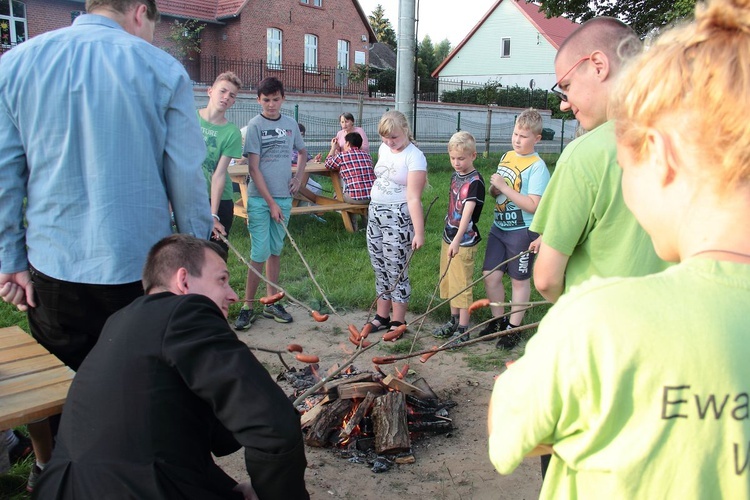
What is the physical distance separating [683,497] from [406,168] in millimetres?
4227

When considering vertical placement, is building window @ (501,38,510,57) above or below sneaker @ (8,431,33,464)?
above

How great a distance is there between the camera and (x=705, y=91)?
976 mm

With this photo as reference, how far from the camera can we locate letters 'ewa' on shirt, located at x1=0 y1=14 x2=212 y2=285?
2.57 metres

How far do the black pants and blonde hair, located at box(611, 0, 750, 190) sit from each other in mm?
2260

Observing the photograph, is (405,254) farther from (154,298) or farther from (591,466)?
(591,466)

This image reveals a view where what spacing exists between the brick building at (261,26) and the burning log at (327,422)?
21.8m

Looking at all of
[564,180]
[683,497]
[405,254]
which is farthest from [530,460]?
[683,497]

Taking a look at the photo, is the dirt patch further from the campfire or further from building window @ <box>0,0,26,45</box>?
building window @ <box>0,0,26,45</box>

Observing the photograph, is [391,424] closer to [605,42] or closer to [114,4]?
[605,42]

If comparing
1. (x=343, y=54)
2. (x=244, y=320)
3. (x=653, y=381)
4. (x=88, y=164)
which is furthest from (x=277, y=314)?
(x=343, y=54)

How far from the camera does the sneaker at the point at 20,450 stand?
3335 mm

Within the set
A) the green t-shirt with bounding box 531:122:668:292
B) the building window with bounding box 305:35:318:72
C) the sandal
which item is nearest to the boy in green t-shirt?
the sandal

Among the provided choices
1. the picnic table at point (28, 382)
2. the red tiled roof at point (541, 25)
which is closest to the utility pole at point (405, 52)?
the picnic table at point (28, 382)

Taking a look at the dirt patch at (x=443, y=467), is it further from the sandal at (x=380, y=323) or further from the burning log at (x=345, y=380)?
the sandal at (x=380, y=323)
